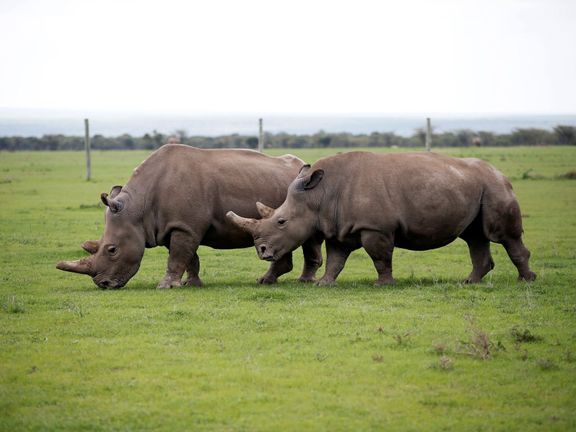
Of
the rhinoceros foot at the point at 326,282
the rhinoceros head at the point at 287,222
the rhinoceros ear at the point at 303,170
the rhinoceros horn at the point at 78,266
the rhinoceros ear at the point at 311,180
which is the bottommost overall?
the rhinoceros foot at the point at 326,282

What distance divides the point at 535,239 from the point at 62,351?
38.9ft

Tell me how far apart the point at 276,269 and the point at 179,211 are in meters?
1.56

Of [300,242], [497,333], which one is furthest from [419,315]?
[300,242]

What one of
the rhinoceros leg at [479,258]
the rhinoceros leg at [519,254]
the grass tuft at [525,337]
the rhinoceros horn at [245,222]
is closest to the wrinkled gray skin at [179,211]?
the rhinoceros horn at [245,222]

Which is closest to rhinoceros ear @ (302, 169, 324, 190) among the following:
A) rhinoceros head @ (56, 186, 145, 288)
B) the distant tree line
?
rhinoceros head @ (56, 186, 145, 288)

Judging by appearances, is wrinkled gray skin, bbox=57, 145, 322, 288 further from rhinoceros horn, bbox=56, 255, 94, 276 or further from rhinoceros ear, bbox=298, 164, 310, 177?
rhinoceros ear, bbox=298, 164, 310, 177

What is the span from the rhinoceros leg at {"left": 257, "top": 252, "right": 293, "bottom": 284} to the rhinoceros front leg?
1.09 m

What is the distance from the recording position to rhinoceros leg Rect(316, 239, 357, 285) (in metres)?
13.4

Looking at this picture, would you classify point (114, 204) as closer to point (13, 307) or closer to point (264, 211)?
point (264, 211)

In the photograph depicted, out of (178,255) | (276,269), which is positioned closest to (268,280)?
(276,269)

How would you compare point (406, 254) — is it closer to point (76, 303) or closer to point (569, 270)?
point (569, 270)

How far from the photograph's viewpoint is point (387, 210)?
13.0 metres

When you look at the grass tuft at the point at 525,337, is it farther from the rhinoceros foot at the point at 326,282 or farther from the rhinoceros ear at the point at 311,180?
the rhinoceros ear at the point at 311,180

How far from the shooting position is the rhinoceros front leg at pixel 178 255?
13414 millimetres
